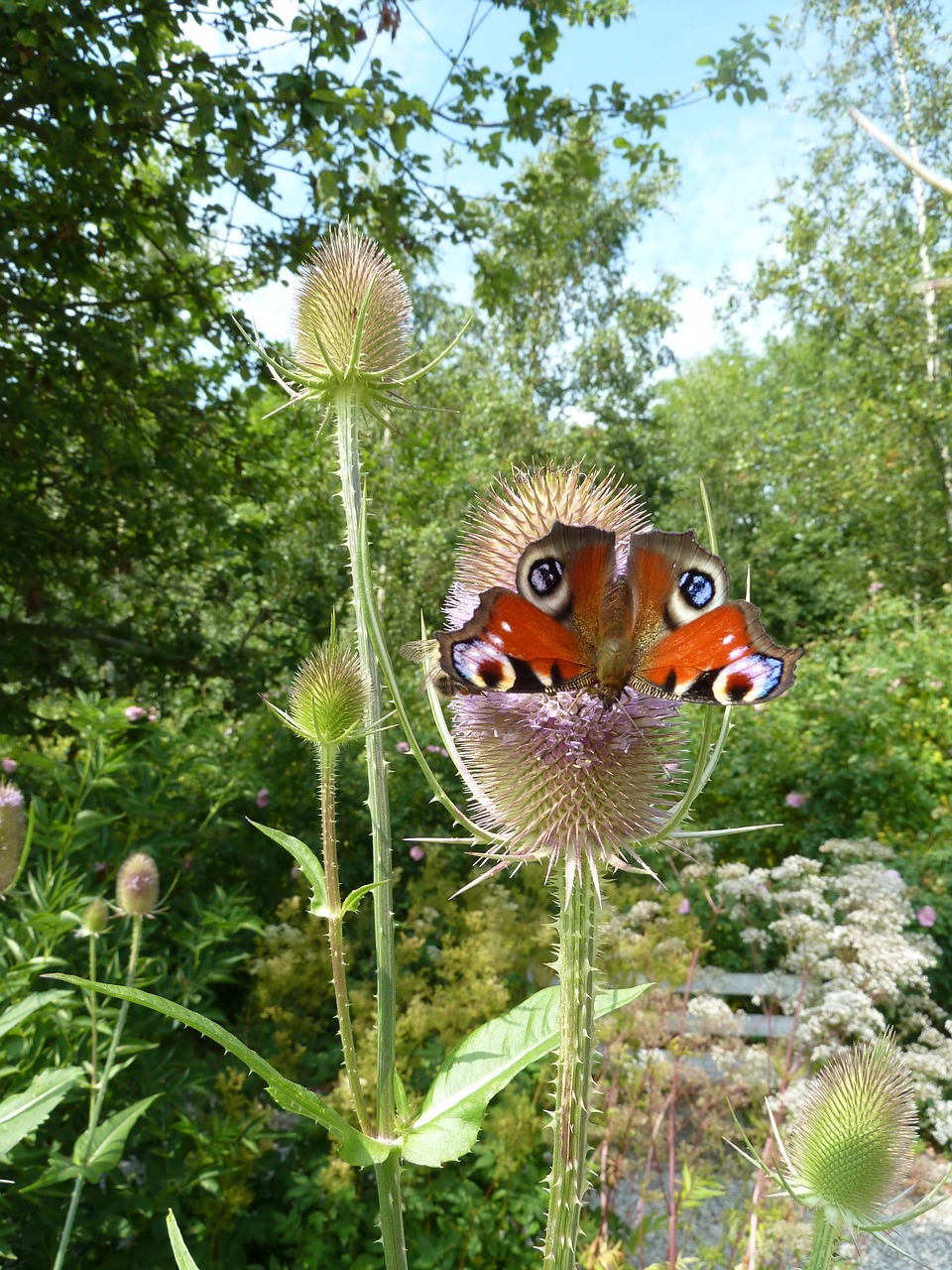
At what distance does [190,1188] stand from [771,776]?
5444 mm

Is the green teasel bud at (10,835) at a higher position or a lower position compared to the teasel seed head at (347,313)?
lower

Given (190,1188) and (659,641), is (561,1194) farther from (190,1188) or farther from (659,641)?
(190,1188)

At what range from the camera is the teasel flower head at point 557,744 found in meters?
1.34

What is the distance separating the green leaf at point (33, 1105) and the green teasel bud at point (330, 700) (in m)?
1.13

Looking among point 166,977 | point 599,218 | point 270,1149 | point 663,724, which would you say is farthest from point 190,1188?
point 599,218

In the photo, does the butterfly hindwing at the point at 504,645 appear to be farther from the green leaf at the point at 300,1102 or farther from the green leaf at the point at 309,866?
the green leaf at the point at 300,1102

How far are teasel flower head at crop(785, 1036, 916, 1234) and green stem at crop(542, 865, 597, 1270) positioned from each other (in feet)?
1.30

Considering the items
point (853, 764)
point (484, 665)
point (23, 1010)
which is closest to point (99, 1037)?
point (23, 1010)

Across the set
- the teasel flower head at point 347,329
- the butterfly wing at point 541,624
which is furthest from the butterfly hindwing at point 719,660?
the teasel flower head at point 347,329

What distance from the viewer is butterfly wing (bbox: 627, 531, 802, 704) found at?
49.0 inches

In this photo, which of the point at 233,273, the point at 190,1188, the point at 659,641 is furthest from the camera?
the point at 233,273

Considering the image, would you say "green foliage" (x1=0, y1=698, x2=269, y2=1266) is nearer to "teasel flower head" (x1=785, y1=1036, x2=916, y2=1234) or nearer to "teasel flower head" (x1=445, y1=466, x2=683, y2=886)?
"teasel flower head" (x1=445, y1=466, x2=683, y2=886)

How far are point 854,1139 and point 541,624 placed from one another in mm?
1006

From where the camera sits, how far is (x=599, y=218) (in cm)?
2200
